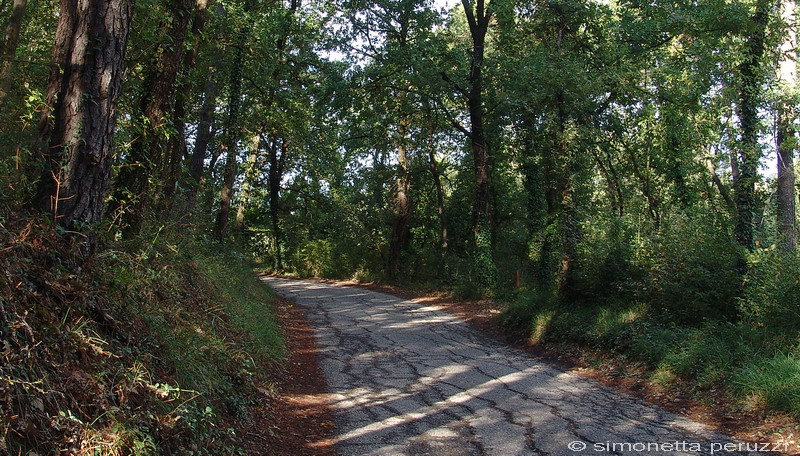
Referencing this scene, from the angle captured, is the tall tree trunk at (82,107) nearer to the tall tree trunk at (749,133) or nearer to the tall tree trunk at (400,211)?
the tall tree trunk at (749,133)

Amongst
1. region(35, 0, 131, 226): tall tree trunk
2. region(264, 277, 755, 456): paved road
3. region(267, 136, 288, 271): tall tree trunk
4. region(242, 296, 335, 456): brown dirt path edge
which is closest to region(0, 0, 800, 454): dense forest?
region(35, 0, 131, 226): tall tree trunk

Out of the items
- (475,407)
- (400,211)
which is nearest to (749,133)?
(475,407)

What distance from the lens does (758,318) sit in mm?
7895

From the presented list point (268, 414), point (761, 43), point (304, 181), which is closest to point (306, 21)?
point (761, 43)

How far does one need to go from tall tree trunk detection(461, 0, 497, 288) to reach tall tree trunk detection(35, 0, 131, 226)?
1424 cm

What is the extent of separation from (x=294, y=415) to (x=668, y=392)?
4.84 metres

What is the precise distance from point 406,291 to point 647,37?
12.5 metres

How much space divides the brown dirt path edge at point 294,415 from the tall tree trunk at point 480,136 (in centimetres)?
994

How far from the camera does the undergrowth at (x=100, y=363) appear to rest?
9.75 feet

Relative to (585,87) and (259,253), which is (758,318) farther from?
(259,253)

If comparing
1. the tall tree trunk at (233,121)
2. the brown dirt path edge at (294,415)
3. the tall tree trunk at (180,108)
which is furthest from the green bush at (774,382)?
the tall tree trunk at (233,121)

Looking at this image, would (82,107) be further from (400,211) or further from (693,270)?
(400,211)

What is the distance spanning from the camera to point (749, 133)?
982cm

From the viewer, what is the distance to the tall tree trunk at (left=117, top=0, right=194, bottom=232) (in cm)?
715
